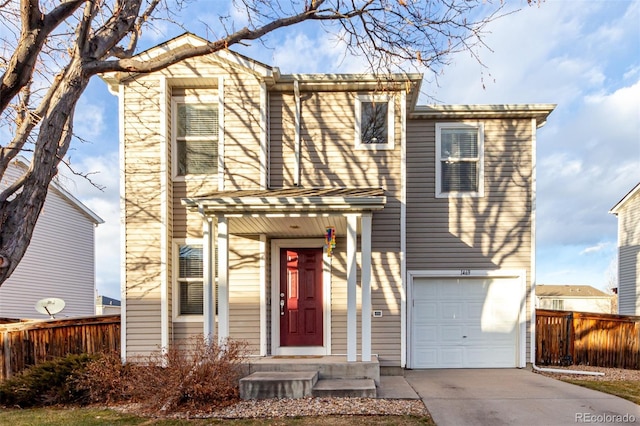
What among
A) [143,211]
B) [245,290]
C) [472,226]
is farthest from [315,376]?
[472,226]

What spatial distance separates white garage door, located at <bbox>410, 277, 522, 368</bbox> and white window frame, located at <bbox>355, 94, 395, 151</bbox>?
9.82 ft

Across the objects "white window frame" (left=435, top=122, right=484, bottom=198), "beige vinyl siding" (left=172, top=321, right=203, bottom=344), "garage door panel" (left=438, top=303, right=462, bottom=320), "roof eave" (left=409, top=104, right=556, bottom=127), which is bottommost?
"beige vinyl siding" (left=172, top=321, right=203, bottom=344)

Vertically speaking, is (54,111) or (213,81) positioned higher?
(213,81)

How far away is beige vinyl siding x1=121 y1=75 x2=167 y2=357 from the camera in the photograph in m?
8.25

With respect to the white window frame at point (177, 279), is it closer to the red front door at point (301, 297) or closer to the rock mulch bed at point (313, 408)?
the red front door at point (301, 297)

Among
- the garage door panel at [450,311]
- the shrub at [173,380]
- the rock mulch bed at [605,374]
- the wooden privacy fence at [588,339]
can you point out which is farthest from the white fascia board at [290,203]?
the wooden privacy fence at [588,339]

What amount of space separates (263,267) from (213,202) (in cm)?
181

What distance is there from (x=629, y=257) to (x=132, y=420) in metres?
17.5

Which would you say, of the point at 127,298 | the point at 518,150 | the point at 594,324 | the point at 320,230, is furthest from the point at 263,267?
the point at 594,324

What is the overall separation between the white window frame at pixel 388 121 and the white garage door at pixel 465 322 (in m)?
2.99

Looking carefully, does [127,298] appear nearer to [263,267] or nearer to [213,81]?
[263,267]

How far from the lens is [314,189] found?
813cm

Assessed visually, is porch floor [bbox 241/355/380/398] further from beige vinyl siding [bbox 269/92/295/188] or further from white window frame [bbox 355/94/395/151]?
white window frame [bbox 355/94/395/151]

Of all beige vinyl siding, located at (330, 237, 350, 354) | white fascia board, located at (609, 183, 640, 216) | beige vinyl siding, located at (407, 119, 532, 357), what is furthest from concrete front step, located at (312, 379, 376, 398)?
white fascia board, located at (609, 183, 640, 216)
